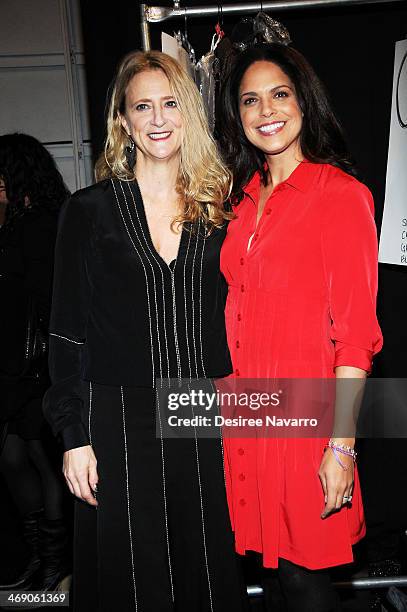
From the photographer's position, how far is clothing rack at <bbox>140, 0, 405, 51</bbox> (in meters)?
2.16

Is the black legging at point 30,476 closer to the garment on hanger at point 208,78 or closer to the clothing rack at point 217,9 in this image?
the garment on hanger at point 208,78

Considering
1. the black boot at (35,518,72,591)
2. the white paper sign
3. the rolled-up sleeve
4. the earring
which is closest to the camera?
the rolled-up sleeve

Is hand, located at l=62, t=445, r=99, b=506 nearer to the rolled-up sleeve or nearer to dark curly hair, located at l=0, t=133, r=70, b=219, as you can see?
the rolled-up sleeve

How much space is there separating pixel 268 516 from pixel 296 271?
2.04 ft

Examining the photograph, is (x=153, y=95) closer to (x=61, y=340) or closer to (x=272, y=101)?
(x=272, y=101)

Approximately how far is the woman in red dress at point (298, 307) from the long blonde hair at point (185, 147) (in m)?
0.10

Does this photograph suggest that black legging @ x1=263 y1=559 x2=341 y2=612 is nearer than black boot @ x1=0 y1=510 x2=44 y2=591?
Yes

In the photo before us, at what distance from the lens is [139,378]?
1.72m

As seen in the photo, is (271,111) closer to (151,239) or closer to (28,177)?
(151,239)

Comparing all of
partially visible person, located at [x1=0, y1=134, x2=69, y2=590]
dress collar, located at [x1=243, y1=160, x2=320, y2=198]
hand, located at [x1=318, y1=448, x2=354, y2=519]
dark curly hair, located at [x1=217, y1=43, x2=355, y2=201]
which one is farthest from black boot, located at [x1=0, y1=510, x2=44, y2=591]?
dress collar, located at [x1=243, y1=160, x2=320, y2=198]

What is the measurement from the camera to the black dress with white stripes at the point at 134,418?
1.71 metres

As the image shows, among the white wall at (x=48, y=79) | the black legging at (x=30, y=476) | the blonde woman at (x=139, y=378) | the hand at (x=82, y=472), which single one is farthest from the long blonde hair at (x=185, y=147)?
the white wall at (x=48, y=79)

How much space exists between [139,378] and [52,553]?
1.40 m

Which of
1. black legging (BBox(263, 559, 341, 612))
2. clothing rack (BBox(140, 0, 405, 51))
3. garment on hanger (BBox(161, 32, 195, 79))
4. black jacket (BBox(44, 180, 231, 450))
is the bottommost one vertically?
black legging (BBox(263, 559, 341, 612))
